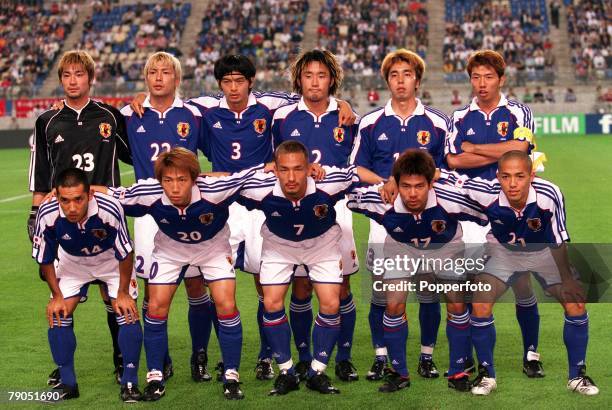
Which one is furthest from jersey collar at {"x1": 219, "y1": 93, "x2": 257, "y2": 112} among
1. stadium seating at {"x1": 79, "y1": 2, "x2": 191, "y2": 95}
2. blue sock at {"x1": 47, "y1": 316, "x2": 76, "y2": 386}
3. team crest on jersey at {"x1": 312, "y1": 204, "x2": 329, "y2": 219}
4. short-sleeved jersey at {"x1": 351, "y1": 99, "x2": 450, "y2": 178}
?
stadium seating at {"x1": 79, "y1": 2, "x2": 191, "y2": 95}

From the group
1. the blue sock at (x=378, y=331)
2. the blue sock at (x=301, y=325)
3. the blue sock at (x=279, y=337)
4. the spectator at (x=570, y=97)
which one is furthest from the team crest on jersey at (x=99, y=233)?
the spectator at (x=570, y=97)

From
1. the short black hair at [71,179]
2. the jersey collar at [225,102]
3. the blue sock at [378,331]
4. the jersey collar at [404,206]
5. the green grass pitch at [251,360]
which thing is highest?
the jersey collar at [225,102]

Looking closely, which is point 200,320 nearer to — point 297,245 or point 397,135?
point 297,245

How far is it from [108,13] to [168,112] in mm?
40973

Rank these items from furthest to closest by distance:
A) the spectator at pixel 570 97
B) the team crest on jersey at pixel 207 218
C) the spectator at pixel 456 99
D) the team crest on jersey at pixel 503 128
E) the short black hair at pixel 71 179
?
the spectator at pixel 456 99, the spectator at pixel 570 97, the team crest on jersey at pixel 503 128, the team crest on jersey at pixel 207 218, the short black hair at pixel 71 179

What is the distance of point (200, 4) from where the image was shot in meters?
46.3

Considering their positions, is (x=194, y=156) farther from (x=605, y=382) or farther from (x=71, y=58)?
(x=605, y=382)

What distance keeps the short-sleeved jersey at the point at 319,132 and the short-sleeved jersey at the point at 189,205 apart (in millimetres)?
793

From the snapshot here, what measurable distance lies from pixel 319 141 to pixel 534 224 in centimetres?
171

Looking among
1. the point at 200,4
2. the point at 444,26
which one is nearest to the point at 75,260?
the point at 444,26

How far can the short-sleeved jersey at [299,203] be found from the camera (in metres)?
6.19

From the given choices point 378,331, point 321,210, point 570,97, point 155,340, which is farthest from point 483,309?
point 570,97

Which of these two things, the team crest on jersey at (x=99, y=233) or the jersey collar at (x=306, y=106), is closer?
the team crest on jersey at (x=99, y=233)

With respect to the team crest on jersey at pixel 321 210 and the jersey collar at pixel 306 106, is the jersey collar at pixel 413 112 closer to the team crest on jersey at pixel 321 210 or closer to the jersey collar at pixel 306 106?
the jersey collar at pixel 306 106
